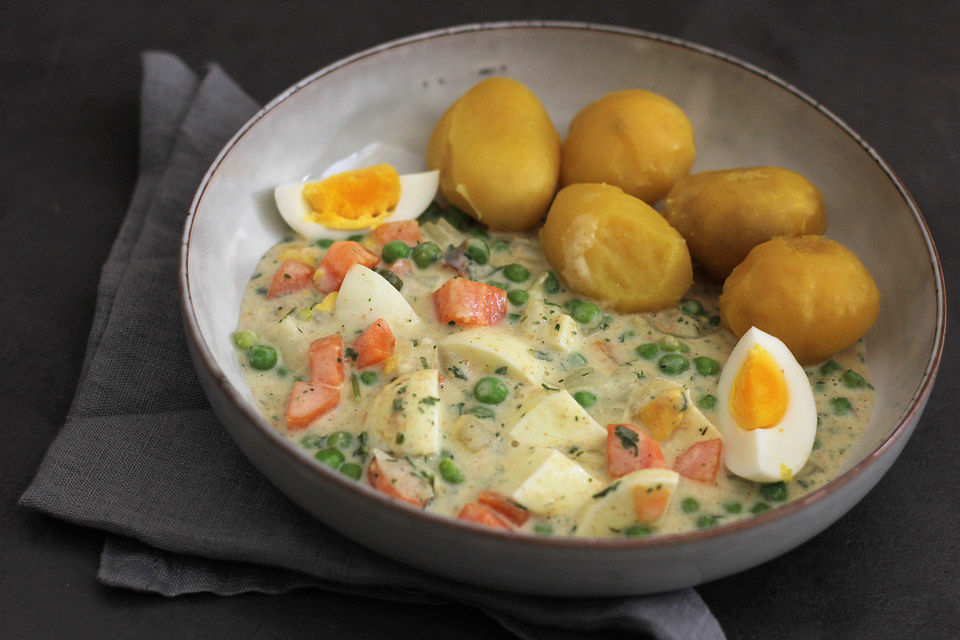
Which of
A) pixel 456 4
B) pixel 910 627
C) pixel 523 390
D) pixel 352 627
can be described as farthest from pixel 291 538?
pixel 456 4

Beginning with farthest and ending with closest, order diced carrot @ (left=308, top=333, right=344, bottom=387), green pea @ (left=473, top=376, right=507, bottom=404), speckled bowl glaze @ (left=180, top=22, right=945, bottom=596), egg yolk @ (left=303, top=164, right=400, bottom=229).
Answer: egg yolk @ (left=303, top=164, right=400, bottom=229) < diced carrot @ (left=308, top=333, right=344, bottom=387) < green pea @ (left=473, top=376, right=507, bottom=404) < speckled bowl glaze @ (left=180, top=22, right=945, bottom=596)

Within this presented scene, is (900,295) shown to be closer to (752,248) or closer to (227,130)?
(752,248)

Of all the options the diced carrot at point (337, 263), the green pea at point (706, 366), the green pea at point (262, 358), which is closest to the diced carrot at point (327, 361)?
the green pea at point (262, 358)

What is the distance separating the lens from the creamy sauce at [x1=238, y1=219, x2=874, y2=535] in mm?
3352

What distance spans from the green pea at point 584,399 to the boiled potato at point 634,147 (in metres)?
1.13

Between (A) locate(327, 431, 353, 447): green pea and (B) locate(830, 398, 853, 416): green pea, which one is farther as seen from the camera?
(B) locate(830, 398, 853, 416): green pea

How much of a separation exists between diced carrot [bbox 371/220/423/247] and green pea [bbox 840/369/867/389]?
6.11 ft

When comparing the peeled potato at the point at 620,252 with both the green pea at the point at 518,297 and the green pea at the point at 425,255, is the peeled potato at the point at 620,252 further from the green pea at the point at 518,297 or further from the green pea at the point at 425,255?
the green pea at the point at 425,255

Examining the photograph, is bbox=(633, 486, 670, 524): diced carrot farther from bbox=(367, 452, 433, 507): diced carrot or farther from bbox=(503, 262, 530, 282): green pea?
bbox=(503, 262, 530, 282): green pea

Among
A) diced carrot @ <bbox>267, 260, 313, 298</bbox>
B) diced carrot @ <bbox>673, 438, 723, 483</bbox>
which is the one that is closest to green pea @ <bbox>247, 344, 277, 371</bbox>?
diced carrot @ <bbox>267, 260, 313, 298</bbox>

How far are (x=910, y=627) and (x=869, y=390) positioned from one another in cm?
89

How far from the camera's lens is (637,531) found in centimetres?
318

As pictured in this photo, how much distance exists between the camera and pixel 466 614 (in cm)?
332

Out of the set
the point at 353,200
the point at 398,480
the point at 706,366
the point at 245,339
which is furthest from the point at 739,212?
the point at 245,339
